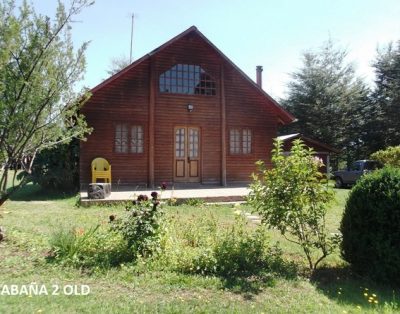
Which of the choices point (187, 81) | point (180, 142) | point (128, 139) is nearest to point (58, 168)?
point (128, 139)

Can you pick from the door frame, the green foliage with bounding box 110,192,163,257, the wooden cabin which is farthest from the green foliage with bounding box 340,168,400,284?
the door frame

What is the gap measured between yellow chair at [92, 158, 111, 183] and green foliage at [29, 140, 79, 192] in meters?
0.89

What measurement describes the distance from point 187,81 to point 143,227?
1141 cm

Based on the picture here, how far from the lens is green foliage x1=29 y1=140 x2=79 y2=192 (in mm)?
13586

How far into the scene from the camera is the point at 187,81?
15.8 meters

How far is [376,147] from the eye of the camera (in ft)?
99.6

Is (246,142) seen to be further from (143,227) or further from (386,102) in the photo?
(386,102)

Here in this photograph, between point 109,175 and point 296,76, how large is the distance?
24216 millimetres

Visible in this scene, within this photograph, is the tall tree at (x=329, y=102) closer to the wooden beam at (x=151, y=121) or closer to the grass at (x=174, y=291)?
the wooden beam at (x=151, y=121)

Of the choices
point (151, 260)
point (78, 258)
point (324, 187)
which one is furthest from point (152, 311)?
point (324, 187)

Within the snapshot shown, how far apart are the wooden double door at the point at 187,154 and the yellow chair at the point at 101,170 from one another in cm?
286

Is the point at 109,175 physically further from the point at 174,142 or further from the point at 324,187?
the point at 324,187

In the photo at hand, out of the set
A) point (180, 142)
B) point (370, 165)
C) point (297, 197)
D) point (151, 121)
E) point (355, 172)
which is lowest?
point (297, 197)

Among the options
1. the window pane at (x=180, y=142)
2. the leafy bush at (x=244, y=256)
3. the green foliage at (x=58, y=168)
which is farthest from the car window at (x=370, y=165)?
the leafy bush at (x=244, y=256)
